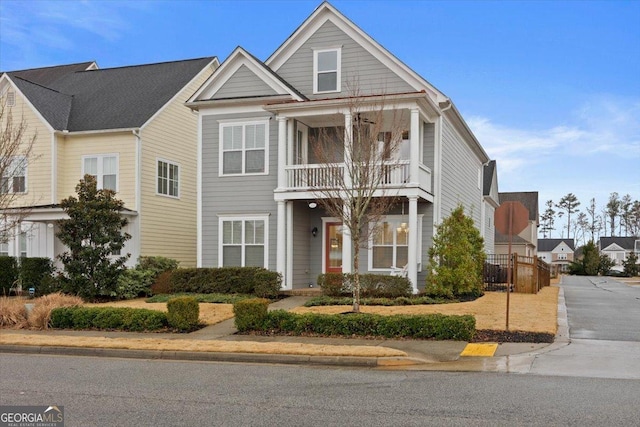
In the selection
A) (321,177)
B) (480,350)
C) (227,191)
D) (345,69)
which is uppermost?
(345,69)

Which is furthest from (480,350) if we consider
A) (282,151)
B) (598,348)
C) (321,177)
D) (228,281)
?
(282,151)

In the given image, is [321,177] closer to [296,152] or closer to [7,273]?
[296,152]

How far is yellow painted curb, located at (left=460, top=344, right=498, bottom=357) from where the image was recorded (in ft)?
37.1

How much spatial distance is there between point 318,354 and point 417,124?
10388mm

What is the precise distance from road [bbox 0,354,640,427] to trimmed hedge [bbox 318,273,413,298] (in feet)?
29.3

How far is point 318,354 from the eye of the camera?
11.1 metres

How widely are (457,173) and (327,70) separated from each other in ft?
21.9

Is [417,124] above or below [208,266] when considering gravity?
above

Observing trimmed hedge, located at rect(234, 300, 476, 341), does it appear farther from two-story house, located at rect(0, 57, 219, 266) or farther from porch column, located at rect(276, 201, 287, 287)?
two-story house, located at rect(0, 57, 219, 266)

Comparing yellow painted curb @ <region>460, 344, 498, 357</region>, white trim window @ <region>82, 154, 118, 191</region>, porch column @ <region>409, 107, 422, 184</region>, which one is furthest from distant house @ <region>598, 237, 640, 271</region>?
yellow painted curb @ <region>460, 344, 498, 357</region>

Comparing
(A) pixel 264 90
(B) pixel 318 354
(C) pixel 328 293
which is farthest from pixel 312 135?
(B) pixel 318 354

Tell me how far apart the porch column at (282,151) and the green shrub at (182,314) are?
7.28 meters

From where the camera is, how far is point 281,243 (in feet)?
69.2

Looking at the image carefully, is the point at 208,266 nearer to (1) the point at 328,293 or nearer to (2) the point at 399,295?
(1) the point at 328,293
